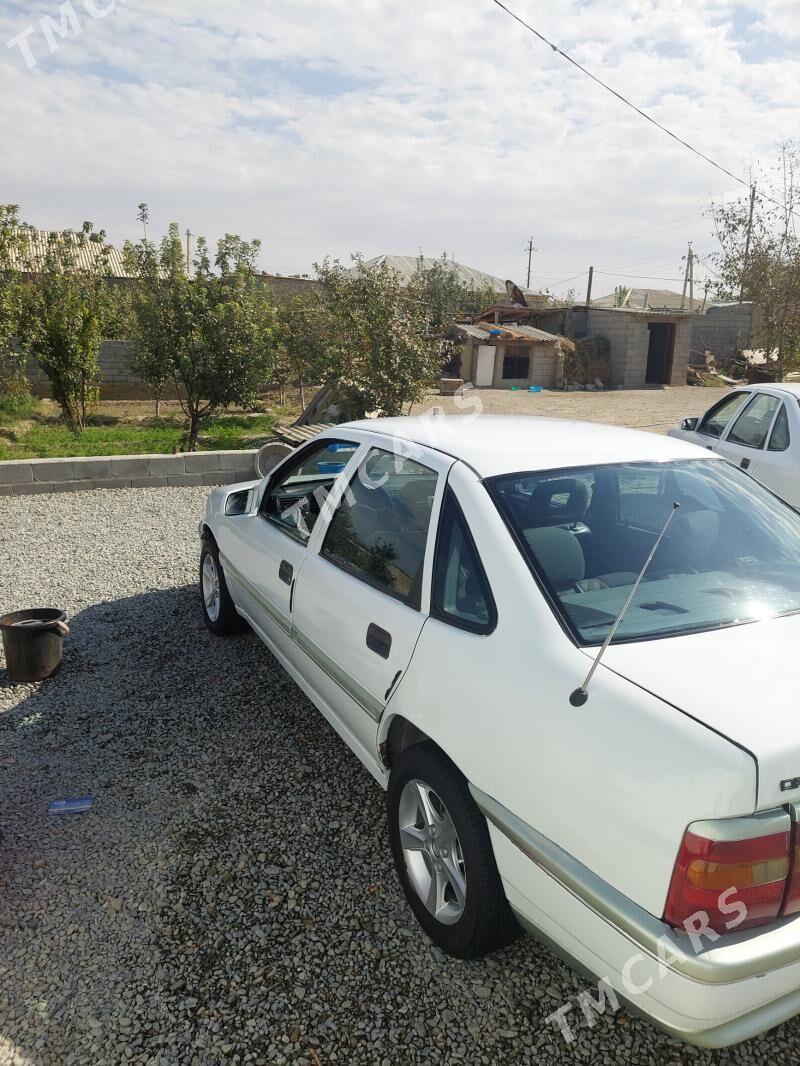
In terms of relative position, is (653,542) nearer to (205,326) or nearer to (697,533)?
(697,533)

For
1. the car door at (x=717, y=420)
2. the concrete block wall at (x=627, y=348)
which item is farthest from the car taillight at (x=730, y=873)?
the concrete block wall at (x=627, y=348)

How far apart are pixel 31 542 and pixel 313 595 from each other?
515 centimetres

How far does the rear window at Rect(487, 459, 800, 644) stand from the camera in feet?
7.23

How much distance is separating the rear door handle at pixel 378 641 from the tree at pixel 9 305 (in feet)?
35.6

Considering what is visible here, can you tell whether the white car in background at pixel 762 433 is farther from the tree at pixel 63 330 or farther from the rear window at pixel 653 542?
the tree at pixel 63 330

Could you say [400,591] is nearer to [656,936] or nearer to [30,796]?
[656,936]

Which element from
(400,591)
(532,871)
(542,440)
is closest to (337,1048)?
(532,871)

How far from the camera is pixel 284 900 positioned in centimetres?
273

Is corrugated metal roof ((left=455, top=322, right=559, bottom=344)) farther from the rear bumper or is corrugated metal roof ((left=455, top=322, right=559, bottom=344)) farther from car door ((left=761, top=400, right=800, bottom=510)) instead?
the rear bumper

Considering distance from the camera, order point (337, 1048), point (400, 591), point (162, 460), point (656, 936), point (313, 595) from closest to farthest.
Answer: point (656, 936) < point (337, 1048) < point (400, 591) < point (313, 595) < point (162, 460)

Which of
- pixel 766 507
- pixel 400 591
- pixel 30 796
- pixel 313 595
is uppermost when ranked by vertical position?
pixel 766 507

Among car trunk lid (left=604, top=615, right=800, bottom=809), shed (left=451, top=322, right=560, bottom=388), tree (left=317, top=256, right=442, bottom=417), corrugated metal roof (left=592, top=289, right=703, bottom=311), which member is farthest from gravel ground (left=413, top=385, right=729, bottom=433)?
corrugated metal roof (left=592, top=289, right=703, bottom=311)

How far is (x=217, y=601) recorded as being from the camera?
195 inches

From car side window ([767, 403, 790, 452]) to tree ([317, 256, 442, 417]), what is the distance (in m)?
6.59
